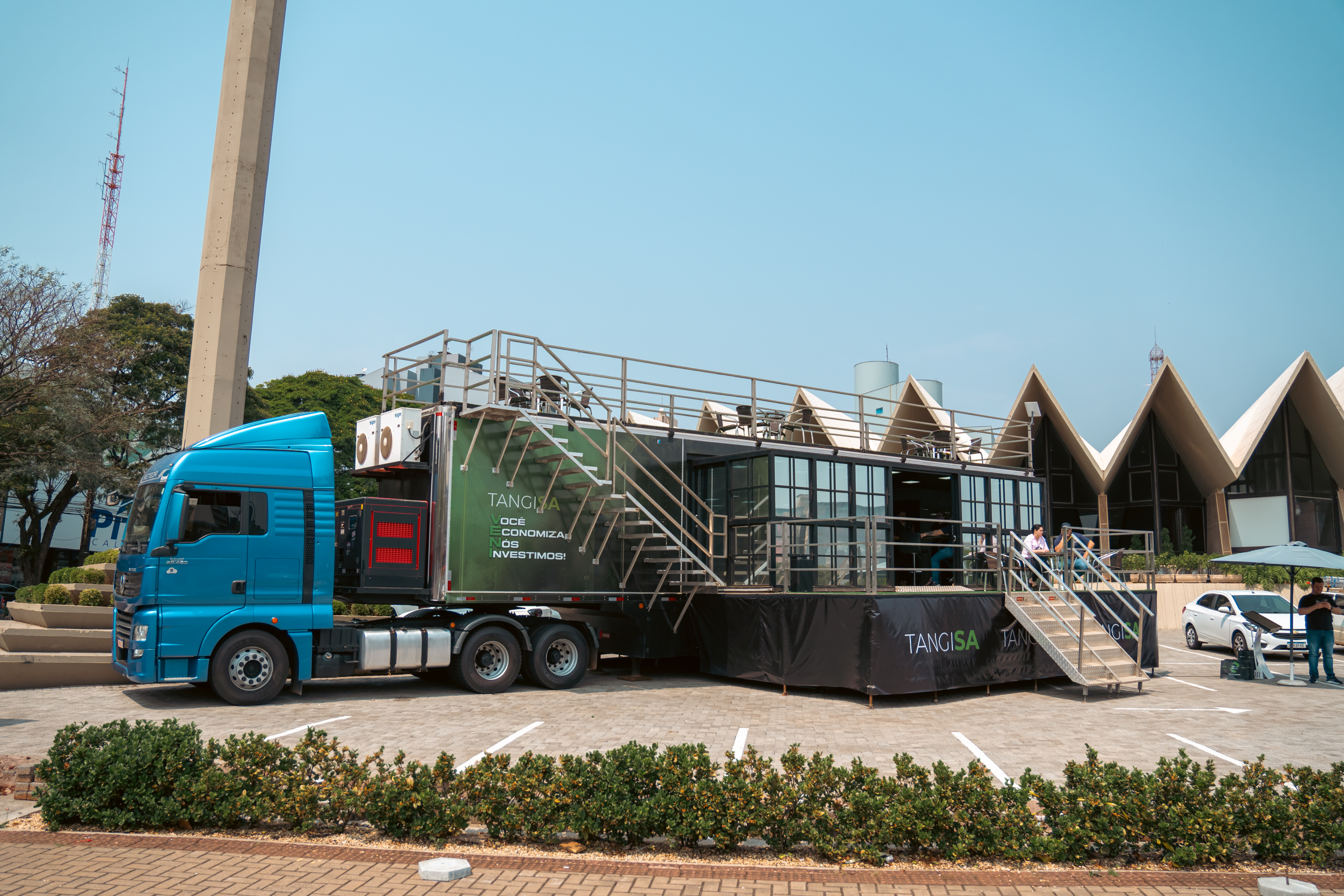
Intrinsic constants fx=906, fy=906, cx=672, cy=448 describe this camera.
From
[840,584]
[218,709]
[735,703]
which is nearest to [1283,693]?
[840,584]

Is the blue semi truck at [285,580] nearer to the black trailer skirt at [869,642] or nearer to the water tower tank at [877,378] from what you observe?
the black trailer skirt at [869,642]

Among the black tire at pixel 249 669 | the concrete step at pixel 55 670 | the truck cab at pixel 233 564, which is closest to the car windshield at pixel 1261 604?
the truck cab at pixel 233 564

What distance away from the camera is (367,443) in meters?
15.0

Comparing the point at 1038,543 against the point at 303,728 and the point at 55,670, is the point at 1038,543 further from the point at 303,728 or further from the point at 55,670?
the point at 55,670

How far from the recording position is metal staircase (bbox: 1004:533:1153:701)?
14.4 m

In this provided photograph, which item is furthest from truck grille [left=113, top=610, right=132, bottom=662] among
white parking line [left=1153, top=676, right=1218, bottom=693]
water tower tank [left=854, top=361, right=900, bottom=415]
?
water tower tank [left=854, top=361, right=900, bottom=415]

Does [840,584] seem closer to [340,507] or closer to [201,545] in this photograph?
[340,507]

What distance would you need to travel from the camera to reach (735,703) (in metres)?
13.4

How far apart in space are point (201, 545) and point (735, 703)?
7706 mm

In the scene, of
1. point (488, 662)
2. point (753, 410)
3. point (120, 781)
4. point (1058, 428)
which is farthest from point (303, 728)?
point (1058, 428)

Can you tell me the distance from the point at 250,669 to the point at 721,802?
868cm

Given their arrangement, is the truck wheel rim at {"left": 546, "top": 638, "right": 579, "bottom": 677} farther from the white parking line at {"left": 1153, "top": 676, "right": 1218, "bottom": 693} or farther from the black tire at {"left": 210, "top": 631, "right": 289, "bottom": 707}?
the white parking line at {"left": 1153, "top": 676, "right": 1218, "bottom": 693}

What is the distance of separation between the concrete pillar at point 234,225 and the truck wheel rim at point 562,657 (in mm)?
6453

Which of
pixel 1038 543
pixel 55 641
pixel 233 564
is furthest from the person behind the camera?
pixel 1038 543
